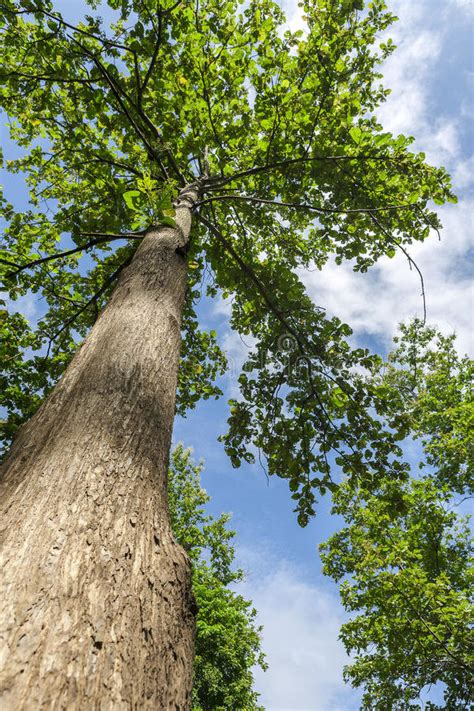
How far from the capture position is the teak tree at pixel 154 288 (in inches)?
39.3

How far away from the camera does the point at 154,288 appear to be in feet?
8.47

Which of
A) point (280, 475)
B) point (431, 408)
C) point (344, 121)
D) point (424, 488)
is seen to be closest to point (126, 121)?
point (344, 121)

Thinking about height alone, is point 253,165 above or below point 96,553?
above

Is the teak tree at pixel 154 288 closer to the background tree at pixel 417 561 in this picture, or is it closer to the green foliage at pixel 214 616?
the background tree at pixel 417 561

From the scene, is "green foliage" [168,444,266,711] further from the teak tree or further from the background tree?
the teak tree

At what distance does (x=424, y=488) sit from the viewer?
1028cm

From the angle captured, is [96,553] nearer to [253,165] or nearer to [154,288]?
[154,288]

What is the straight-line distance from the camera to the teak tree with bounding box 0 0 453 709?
3.27 ft

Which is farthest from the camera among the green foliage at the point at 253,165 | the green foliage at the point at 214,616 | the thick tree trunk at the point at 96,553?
the green foliage at the point at 214,616

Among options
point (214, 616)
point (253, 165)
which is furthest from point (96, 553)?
point (214, 616)

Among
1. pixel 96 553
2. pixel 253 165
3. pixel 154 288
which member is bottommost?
pixel 96 553

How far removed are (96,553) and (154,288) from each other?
1.81m

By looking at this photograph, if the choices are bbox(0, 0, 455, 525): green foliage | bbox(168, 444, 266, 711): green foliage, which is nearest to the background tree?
bbox(0, 0, 455, 525): green foliage

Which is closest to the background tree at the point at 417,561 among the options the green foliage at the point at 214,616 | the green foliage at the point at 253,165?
the green foliage at the point at 253,165
